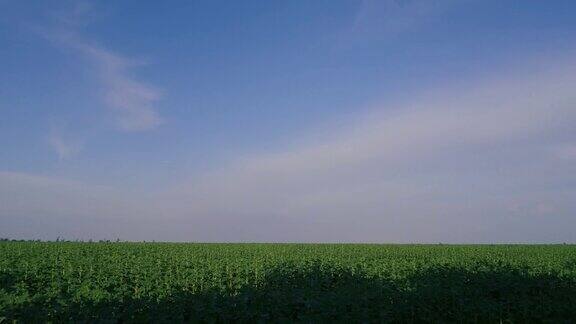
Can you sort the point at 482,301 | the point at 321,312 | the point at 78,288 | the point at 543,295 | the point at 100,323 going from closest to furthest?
the point at 100,323 < the point at 321,312 < the point at 78,288 < the point at 482,301 < the point at 543,295

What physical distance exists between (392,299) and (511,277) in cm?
807

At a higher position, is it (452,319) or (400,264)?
(400,264)

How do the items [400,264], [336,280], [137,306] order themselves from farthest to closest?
[400,264] → [336,280] → [137,306]

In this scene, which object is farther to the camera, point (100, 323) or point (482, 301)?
point (482, 301)

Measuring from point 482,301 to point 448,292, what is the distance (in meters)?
1.28

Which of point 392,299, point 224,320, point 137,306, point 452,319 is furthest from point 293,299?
point 452,319

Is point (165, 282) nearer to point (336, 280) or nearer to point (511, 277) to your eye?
point (336, 280)

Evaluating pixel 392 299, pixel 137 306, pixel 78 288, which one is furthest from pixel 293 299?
pixel 78 288

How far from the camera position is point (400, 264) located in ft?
91.1

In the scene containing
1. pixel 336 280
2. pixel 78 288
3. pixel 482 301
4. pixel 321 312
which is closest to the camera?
pixel 321 312

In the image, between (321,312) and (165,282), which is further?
(165,282)

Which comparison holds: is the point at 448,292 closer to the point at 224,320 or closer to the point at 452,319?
the point at 452,319

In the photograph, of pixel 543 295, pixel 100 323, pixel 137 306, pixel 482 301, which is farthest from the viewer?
pixel 543 295

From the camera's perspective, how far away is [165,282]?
19.7 metres
